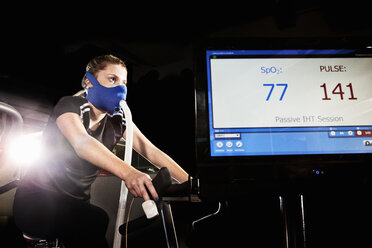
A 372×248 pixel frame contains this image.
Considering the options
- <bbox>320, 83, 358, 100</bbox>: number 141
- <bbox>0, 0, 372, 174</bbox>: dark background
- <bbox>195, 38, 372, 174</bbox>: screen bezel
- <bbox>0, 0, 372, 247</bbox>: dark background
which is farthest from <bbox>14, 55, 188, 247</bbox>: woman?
<bbox>320, 83, 358, 100</bbox>: number 141

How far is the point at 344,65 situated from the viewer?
2.25ft

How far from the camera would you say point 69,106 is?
0.97 m

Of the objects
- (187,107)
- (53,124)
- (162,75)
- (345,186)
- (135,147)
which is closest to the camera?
(345,186)

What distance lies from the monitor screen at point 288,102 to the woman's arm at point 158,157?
358 mm

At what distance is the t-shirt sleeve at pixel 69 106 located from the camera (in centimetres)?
96

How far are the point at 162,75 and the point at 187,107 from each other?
14.6 inches

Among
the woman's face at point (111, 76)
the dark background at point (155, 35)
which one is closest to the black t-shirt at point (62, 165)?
the woman's face at point (111, 76)

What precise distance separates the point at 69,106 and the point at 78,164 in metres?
0.26

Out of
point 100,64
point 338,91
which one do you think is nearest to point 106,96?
point 100,64

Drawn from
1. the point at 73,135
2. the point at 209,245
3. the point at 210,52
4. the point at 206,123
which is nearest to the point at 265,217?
the point at 209,245

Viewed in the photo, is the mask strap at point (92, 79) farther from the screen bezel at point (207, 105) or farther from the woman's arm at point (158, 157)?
the screen bezel at point (207, 105)

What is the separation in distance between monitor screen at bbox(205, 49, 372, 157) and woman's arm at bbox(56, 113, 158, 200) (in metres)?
0.20

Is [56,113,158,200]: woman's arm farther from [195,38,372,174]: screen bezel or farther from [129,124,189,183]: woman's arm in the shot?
[129,124,189,183]: woman's arm

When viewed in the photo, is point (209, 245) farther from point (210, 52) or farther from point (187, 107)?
point (187, 107)
